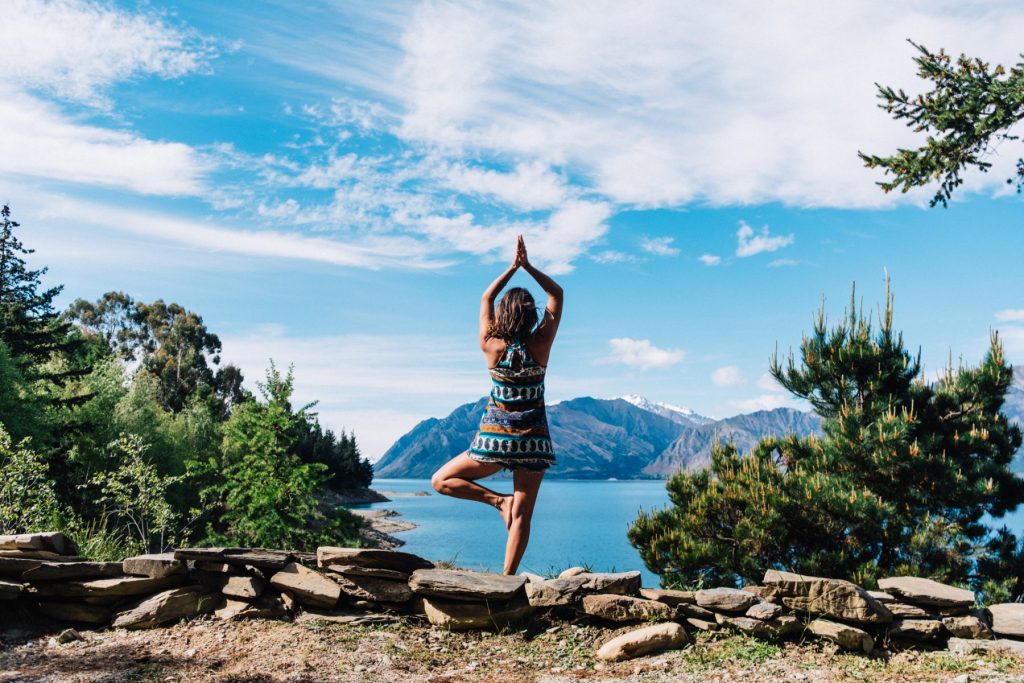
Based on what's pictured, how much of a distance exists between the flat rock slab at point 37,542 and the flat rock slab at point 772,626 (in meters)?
5.65

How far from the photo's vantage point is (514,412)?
556 cm

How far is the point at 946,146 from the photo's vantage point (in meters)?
9.61

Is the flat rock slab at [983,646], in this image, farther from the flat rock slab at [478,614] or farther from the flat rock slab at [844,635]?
the flat rock slab at [478,614]

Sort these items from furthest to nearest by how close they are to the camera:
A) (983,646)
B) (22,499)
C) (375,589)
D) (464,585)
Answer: (22,499)
(375,589)
(464,585)
(983,646)

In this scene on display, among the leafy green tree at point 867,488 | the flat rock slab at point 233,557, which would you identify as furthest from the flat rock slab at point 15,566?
the leafy green tree at point 867,488

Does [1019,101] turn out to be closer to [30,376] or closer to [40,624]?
[40,624]

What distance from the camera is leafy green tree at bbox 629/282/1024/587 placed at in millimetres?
10125

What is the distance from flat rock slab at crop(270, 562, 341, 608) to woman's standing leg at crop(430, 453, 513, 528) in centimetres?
115

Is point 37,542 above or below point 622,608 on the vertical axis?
above

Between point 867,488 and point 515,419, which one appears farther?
point 867,488

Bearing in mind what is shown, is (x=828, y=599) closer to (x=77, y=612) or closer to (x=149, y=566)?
(x=149, y=566)

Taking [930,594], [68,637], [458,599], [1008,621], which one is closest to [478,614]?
[458,599]

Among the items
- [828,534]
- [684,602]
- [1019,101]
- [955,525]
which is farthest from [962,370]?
[684,602]

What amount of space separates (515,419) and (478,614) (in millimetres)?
1489
